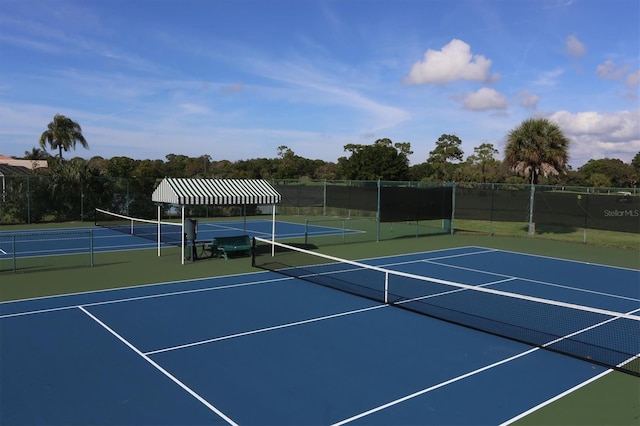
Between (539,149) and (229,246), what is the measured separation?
19287 mm

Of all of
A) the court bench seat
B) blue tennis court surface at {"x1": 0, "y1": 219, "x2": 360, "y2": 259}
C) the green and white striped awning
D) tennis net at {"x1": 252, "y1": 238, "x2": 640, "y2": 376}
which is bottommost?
tennis net at {"x1": 252, "y1": 238, "x2": 640, "y2": 376}

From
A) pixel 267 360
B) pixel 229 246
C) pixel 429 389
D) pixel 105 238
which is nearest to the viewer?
pixel 429 389

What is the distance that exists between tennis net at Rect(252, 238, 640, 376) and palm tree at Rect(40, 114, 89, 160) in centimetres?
3358

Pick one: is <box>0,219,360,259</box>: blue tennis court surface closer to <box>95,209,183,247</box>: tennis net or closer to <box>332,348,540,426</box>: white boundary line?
<box>95,209,183,247</box>: tennis net

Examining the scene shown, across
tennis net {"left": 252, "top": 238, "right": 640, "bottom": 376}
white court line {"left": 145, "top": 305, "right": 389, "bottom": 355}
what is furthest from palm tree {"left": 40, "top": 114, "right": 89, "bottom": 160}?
white court line {"left": 145, "top": 305, "right": 389, "bottom": 355}

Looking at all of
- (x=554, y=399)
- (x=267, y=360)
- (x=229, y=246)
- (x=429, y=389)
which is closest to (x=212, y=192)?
(x=229, y=246)

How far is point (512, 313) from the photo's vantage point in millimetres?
10898

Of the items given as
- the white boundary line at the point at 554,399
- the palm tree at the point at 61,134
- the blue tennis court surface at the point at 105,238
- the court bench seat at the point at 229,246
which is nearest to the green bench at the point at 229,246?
the court bench seat at the point at 229,246

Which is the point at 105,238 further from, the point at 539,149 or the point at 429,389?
the point at 539,149

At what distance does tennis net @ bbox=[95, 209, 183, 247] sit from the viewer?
70.8 ft

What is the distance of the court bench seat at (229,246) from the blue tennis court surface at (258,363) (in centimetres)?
483

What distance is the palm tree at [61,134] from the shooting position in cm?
4091

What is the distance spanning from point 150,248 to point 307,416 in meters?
15.1

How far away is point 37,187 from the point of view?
27891mm
